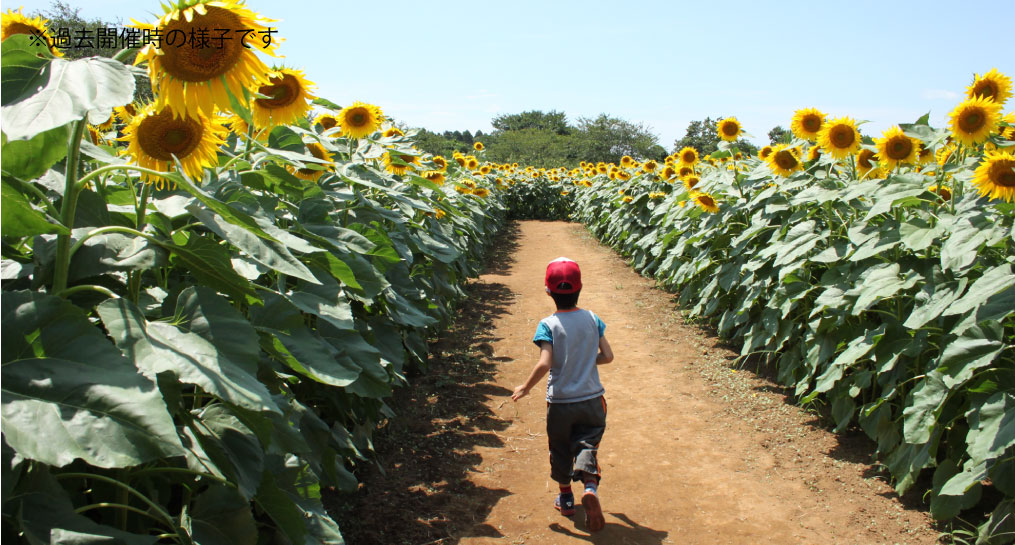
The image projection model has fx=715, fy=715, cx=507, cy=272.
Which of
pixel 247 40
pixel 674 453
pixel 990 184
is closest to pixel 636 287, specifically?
pixel 674 453

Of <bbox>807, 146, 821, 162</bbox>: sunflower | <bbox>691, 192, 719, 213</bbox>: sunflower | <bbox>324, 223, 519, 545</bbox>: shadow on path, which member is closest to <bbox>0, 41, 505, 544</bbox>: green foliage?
<bbox>324, 223, 519, 545</bbox>: shadow on path

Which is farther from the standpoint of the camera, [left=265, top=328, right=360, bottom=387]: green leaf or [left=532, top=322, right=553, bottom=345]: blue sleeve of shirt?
[left=532, top=322, right=553, bottom=345]: blue sleeve of shirt

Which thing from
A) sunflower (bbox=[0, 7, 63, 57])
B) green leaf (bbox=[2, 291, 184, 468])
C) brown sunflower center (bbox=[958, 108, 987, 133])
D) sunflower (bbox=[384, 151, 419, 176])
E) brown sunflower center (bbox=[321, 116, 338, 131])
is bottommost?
green leaf (bbox=[2, 291, 184, 468])

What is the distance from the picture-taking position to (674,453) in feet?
15.4

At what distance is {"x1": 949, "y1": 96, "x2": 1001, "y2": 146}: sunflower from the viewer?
427 cm

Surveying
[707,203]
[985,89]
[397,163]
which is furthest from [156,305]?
[707,203]

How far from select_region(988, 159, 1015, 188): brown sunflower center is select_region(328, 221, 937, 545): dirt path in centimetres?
171

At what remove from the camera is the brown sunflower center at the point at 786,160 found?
243 inches

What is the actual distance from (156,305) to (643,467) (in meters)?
3.44

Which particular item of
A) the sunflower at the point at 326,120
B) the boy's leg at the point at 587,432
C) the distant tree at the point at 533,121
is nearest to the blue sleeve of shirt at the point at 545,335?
the boy's leg at the point at 587,432

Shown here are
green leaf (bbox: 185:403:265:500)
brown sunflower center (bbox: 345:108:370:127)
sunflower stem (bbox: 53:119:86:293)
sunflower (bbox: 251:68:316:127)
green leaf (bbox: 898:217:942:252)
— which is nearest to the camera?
sunflower stem (bbox: 53:119:86:293)

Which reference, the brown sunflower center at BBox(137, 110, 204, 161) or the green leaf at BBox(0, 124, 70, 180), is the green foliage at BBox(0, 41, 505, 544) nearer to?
the green leaf at BBox(0, 124, 70, 180)

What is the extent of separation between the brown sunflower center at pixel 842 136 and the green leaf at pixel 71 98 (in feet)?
16.9

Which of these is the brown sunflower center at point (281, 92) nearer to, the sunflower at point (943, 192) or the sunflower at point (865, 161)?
the sunflower at point (943, 192)
